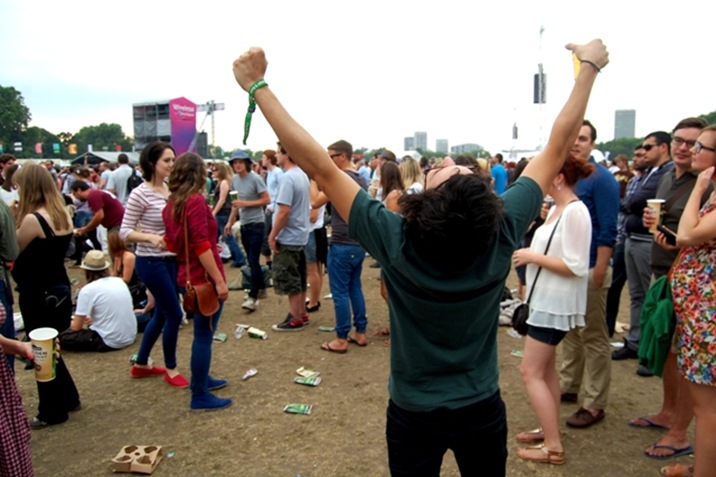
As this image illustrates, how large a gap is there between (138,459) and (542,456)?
2.61m

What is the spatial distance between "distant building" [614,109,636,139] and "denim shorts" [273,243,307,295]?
94783 mm

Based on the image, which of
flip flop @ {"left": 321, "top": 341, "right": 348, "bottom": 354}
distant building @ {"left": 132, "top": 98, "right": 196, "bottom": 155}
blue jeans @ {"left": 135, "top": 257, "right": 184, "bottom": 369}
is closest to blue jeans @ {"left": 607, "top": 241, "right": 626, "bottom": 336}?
flip flop @ {"left": 321, "top": 341, "right": 348, "bottom": 354}

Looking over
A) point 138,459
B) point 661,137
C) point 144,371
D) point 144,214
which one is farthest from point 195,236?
point 661,137

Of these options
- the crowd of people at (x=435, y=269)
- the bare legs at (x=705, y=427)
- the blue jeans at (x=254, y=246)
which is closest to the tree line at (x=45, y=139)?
the blue jeans at (x=254, y=246)

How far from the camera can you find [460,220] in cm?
152

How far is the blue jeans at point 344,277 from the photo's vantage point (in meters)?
5.22

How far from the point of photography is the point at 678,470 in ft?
10.1

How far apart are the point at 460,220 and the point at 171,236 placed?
286 cm

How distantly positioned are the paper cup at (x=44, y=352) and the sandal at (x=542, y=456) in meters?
2.95

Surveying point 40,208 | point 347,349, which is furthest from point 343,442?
point 40,208

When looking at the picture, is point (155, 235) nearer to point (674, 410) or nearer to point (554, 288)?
point (554, 288)

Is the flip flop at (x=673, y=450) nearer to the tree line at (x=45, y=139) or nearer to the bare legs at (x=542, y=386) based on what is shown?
the bare legs at (x=542, y=386)

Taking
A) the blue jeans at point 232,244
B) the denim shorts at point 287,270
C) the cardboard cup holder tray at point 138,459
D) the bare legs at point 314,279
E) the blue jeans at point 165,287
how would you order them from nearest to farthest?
the cardboard cup holder tray at point 138,459
the blue jeans at point 165,287
the denim shorts at point 287,270
the bare legs at point 314,279
the blue jeans at point 232,244

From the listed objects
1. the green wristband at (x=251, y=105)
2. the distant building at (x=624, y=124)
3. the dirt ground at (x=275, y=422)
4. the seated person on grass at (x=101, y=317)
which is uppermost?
Answer: the distant building at (x=624, y=124)
